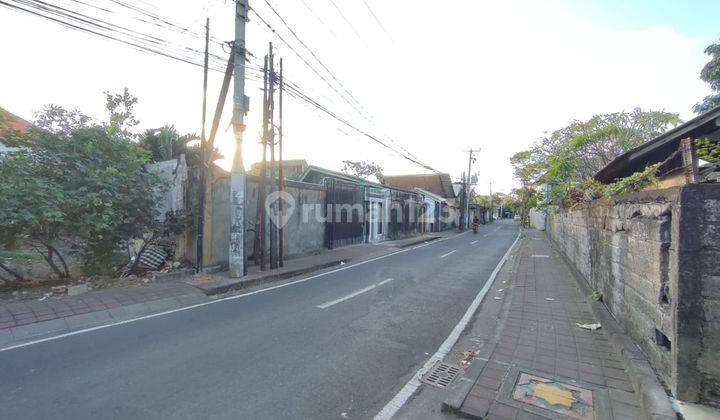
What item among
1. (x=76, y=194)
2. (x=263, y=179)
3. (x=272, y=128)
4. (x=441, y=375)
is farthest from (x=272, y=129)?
(x=441, y=375)

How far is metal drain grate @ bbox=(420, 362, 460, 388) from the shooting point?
11.8ft

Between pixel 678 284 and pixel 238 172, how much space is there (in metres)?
8.71

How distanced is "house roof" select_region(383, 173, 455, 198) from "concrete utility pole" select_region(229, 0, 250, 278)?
32904 mm

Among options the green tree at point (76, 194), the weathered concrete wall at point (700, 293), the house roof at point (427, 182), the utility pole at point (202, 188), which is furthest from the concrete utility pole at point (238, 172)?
the house roof at point (427, 182)

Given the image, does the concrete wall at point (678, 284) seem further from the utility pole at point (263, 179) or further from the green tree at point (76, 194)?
the green tree at point (76, 194)

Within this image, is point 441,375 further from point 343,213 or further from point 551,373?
point 343,213

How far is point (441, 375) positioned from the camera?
375 centimetres

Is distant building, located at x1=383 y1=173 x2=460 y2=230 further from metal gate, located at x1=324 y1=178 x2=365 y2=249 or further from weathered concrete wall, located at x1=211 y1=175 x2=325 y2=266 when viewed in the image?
weathered concrete wall, located at x1=211 y1=175 x2=325 y2=266

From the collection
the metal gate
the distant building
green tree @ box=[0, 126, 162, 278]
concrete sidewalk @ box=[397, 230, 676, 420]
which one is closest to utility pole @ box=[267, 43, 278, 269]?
green tree @ box=[0, 126, 162, 278]

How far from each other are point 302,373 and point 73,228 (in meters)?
6.53

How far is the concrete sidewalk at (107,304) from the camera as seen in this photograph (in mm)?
5090

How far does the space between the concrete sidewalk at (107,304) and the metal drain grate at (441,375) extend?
203 inches

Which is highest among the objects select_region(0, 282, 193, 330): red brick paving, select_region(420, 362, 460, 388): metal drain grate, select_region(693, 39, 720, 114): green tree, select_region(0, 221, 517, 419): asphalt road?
select_region(693, 39, 720, 114): green tree

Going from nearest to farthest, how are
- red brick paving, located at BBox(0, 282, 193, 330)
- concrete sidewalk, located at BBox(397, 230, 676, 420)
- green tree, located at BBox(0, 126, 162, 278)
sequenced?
concrete sidewalk, located at BBox(397, 230, 676, 420)
red brick paving, located at BBox(0, 282, 193, 330)
green tree, located at BBox(0, 126, 162, 278)
